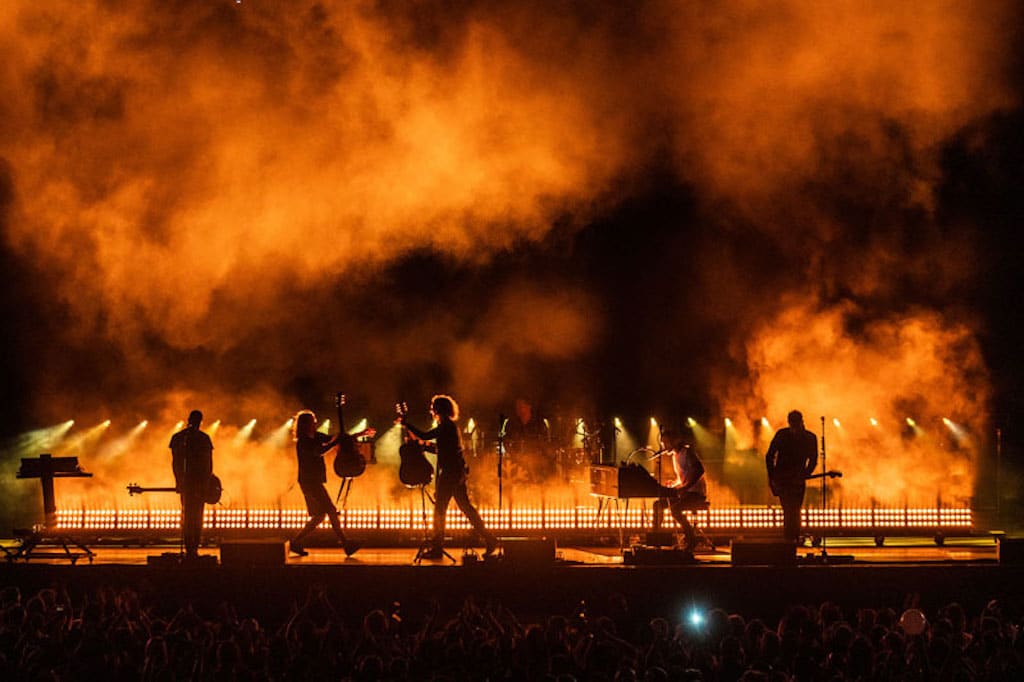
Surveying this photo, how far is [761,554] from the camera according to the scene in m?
11.2

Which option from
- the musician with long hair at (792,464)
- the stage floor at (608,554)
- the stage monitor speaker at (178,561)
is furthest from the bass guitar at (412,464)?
the musician with long hair at (792,464)

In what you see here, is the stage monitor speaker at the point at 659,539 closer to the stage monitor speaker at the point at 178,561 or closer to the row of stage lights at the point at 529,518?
the row of stage lights at the point at 529,518

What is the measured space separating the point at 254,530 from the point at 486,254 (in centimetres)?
668

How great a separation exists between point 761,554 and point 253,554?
4957mm

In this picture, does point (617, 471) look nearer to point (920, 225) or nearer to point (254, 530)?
point (254, 530)

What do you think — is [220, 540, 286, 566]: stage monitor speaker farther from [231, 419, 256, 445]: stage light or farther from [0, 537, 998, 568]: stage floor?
[231, 419, 256, 445]: stage light

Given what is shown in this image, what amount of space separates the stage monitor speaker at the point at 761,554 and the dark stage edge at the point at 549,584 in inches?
3.4

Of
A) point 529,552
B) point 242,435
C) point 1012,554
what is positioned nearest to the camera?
point 529,552

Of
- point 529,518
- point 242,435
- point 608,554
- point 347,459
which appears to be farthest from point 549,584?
point 242,435

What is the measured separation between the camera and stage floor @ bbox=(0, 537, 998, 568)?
11.8m

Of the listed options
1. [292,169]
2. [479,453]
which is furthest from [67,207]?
[479,453]

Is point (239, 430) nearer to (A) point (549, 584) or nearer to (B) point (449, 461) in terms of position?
(B) point (449, 461)

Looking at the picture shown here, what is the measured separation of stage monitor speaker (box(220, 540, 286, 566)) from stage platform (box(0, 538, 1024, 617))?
0.19ft

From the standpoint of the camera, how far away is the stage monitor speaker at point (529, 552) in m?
11.1
